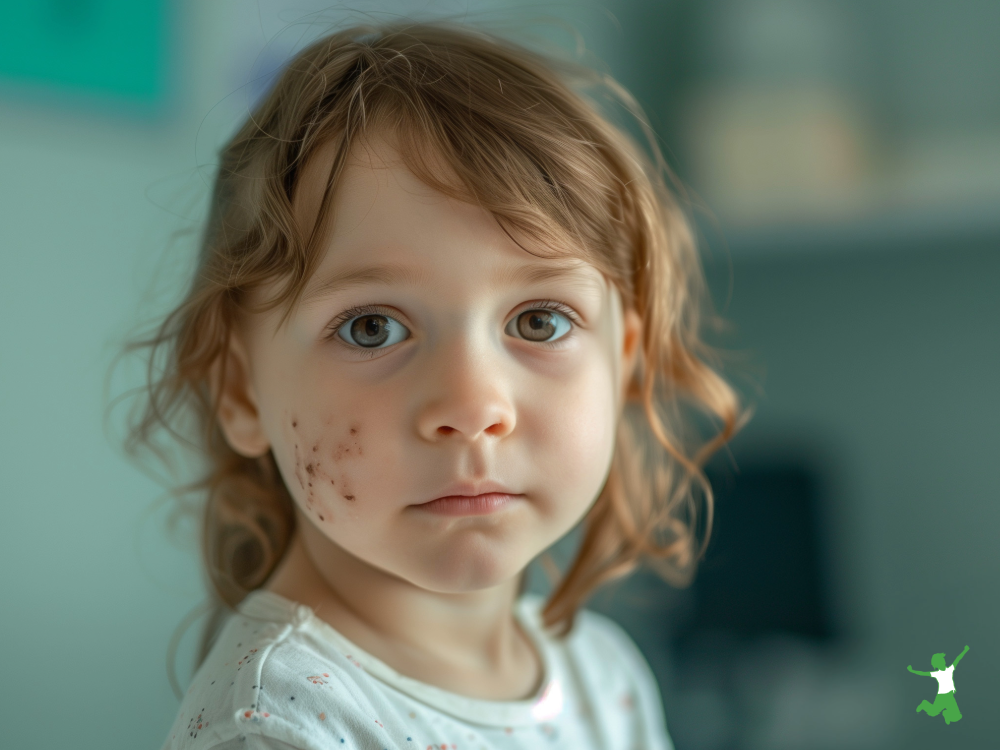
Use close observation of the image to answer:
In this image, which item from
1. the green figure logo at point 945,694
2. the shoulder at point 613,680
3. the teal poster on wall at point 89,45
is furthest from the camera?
the teal poster on wall at point 89,45

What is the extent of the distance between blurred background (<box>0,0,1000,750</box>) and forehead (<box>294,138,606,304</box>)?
1.91 ft

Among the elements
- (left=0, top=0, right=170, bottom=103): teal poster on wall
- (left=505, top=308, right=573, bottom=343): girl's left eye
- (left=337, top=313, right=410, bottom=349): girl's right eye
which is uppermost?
(left=0, top=0, right=170, bottom=103): teal poster on wall

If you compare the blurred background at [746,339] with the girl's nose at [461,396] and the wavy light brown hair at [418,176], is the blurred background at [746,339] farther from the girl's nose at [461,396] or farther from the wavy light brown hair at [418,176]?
the girl's nose at [461,396]

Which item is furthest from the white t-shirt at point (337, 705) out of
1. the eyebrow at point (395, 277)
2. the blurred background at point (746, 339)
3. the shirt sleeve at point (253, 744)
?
the blurred background at point (746, 339)

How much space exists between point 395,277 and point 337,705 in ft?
0.81

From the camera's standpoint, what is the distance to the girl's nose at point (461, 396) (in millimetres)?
480

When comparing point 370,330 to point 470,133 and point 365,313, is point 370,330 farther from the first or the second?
point 470,133

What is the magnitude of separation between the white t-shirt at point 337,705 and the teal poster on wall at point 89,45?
2.57 ft

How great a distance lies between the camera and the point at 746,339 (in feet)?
5.67

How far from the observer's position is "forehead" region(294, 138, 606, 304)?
488 millimetres

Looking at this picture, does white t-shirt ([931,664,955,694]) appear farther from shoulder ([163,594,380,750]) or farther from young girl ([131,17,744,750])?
shoulder ([163,594,380,750])

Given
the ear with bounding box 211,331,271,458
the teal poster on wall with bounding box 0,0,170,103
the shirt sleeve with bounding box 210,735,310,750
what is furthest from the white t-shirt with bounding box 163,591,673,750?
the teal poster on wall with bounding box 0,0,170,103

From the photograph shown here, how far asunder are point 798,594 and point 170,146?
132 centimetres

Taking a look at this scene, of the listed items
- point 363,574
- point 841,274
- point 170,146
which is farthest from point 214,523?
point 841,274
